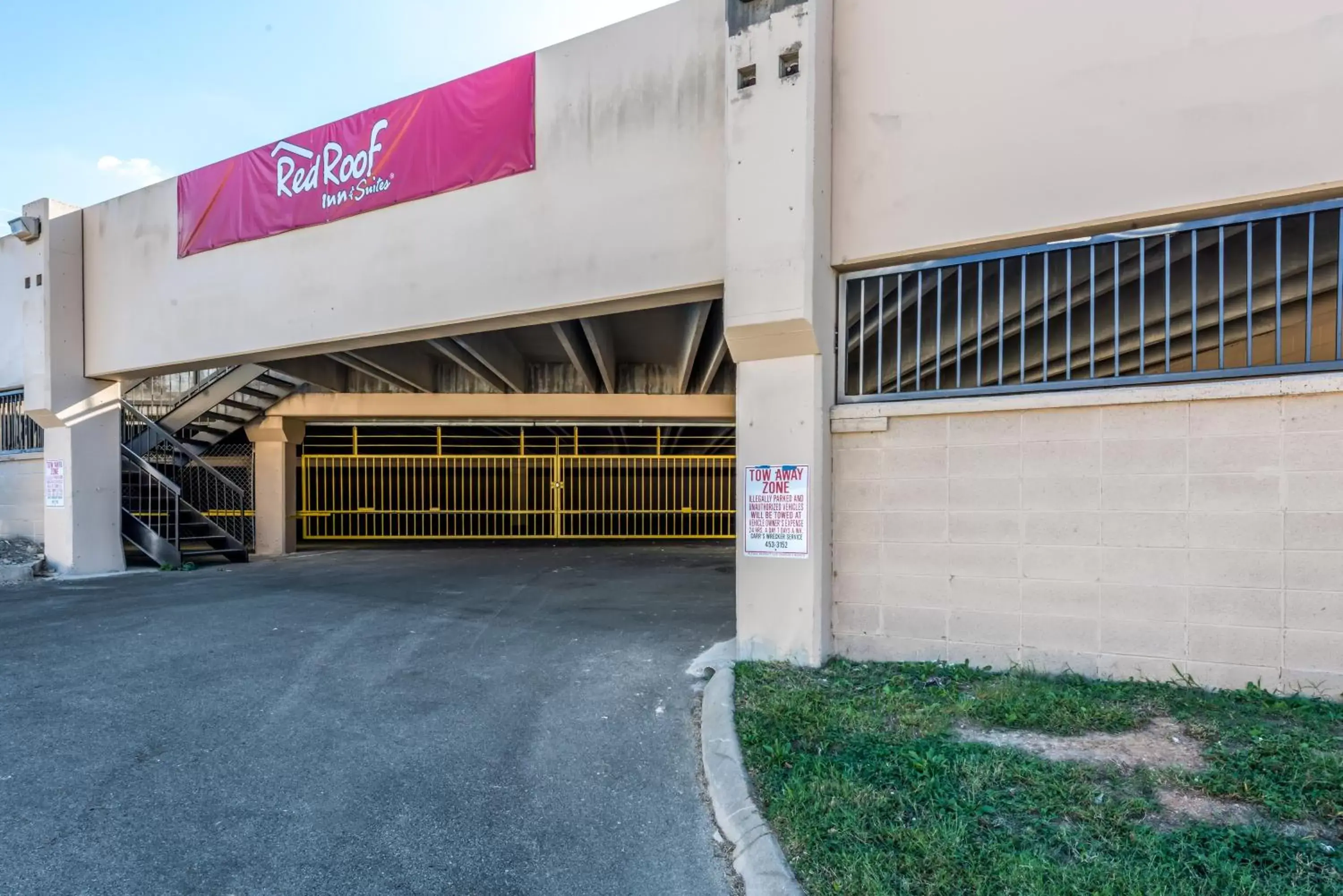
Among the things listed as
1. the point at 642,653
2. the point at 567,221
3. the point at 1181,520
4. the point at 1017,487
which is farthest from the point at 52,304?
the point at 1181,520

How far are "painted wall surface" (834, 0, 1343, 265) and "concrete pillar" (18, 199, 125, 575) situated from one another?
11528 millimetres

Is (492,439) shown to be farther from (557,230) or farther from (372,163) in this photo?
(557,230)

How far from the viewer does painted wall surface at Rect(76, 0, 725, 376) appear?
6512 mm

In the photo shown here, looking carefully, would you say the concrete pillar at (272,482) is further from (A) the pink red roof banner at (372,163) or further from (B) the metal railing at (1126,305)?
(B) the metal railing at (1126,305)

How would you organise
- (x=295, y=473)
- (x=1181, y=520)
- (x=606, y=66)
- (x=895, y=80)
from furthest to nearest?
(x=295, y=473), (x=606, y=66), (x=895, y=80), (x=1181, y=520)

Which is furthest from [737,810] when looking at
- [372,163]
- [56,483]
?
[56,483]

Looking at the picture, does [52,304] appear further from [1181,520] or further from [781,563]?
[1181,520]

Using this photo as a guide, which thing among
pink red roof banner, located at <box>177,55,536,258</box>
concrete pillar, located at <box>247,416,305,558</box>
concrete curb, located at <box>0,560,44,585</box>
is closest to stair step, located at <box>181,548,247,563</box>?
concrete pillar, located at <box>247,416,305,558</box>

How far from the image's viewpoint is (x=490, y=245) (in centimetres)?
750

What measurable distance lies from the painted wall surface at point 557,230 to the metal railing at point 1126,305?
1854mm

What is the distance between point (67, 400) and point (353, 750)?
985 cm

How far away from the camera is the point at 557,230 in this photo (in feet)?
23.5

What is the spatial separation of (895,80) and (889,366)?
3.38m

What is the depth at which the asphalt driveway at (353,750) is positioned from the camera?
10.6 feet
